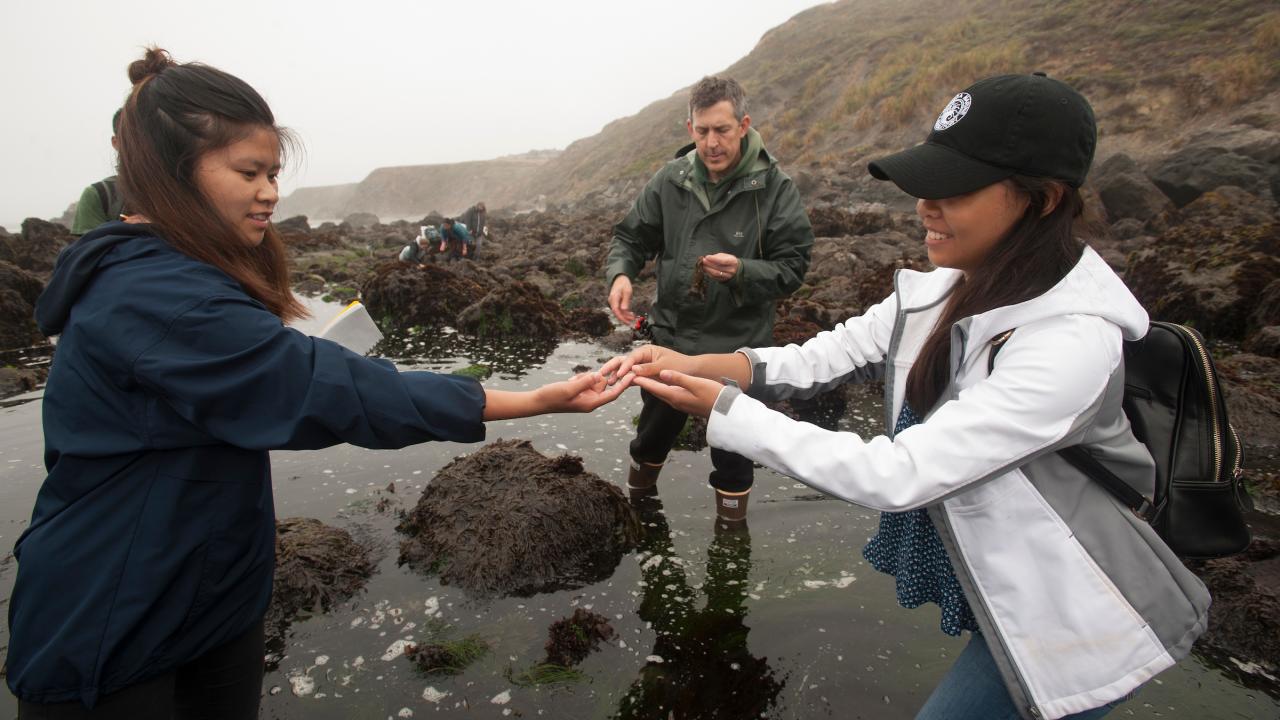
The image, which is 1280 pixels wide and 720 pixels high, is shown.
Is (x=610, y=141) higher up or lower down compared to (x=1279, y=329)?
higher up

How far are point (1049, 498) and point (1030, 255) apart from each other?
2.17 ft

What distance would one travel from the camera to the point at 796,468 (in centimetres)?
186

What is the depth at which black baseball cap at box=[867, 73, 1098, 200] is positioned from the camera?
177 cm

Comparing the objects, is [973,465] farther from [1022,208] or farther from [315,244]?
[315,244]

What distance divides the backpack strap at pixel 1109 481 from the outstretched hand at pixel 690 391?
0.96 meters

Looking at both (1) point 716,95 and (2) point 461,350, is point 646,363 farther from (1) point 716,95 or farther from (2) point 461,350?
(2) point 461,350

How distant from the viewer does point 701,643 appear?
12.0 feet

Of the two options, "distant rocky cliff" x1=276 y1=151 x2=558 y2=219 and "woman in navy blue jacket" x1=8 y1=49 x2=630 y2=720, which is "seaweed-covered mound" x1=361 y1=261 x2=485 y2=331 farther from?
"distant rocky cliff" x1=276 y1=151 x2=558 y2=219

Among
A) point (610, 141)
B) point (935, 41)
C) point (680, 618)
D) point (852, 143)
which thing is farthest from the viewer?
point (610, 141)

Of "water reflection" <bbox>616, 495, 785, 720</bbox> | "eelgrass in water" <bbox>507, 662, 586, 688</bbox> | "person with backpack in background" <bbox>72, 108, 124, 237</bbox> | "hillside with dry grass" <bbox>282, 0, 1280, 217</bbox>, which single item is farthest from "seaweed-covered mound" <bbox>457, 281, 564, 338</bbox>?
"hillside with dry grass" <bbox>282, 0, 1280, 217</bbox>

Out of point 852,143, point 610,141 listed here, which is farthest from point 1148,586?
point 610,141

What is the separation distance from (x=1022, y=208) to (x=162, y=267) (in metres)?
2.32

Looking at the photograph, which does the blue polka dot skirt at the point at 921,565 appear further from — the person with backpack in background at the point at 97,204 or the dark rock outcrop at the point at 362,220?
the dark rock outcrop at the point at 362,220

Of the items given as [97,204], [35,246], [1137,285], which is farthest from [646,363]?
[35,246]
